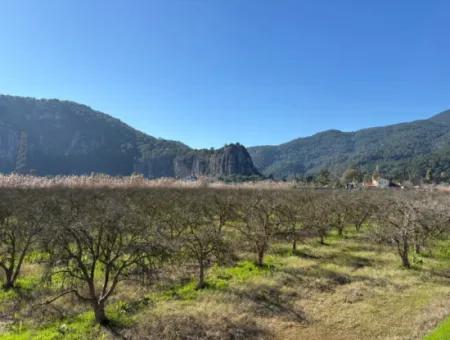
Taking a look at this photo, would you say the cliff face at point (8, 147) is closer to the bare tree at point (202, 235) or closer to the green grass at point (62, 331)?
the bare tree at point (202, 235)

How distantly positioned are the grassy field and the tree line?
34.3 inches

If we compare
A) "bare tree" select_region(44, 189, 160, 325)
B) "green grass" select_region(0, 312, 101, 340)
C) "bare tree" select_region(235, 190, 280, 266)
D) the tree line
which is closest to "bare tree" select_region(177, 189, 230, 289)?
the tree line

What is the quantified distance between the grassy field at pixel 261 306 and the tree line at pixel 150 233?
871mm

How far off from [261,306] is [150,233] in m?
5.84

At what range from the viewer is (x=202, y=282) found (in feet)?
56.5

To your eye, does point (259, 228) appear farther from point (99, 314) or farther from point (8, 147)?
point (8, 147)

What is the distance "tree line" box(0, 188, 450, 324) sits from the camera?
12977 mm

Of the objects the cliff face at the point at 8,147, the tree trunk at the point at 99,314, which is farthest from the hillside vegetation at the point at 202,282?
the cliff face at the point at 8,147

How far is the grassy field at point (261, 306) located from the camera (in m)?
12.6

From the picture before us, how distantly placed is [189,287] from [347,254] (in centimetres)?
1402

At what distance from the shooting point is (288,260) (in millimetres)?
23625

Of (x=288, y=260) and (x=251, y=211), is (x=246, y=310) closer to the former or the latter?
(x=288, y=260)

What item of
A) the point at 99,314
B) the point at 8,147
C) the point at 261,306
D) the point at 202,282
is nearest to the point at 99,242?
the point at 99,314

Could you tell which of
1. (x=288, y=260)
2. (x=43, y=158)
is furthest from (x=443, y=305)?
(x=43, y=158)
